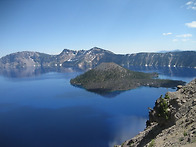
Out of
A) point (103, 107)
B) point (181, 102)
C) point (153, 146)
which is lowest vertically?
point (103, 107)

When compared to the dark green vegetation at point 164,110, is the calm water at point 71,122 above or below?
below

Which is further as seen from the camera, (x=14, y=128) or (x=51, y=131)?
(x=14, y=128)

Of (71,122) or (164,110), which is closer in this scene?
(164,110)

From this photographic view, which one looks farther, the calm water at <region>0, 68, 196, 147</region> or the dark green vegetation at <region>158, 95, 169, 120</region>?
the calm water at <region>0, 68, 196, 147</region>

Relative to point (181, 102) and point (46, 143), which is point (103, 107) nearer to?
point (46, 143)

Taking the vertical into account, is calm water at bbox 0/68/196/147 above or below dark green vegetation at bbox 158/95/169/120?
below

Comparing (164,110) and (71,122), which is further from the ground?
(164,110)

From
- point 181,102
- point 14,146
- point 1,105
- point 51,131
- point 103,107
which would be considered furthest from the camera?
point 1,105

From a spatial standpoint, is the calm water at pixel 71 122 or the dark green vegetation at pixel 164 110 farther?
the calm water at pixel 71 122

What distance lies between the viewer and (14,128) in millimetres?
98562

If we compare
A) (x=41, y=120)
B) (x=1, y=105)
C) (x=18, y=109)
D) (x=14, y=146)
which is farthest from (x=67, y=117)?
(x=1, y=105)

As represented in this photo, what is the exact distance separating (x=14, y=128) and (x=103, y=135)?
60469 millimetres

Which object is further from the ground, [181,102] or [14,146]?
[181,102]

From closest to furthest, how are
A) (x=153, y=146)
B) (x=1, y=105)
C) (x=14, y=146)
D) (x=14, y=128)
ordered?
(x=153, y=146) → (x=14, y=146) → (x=14, y=128) → (x=1, y=105)
